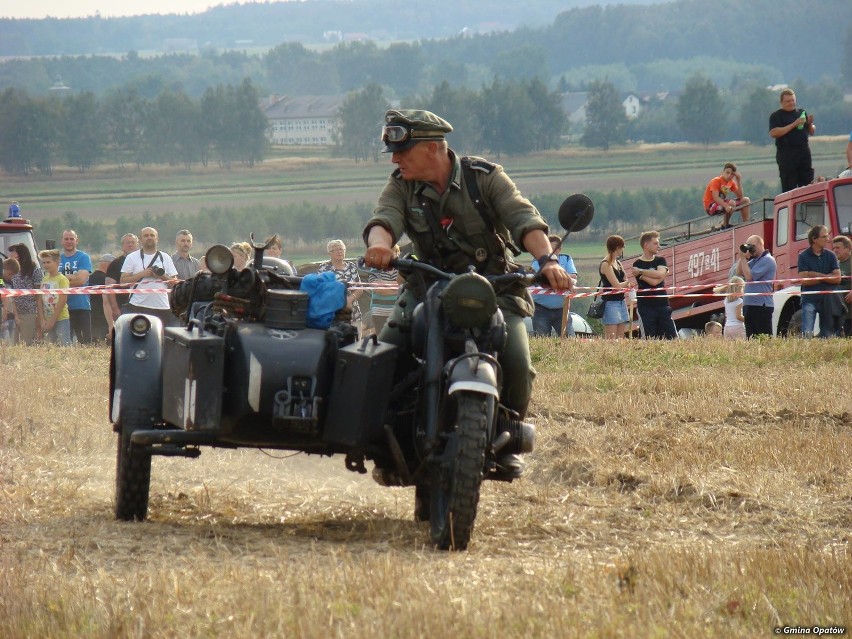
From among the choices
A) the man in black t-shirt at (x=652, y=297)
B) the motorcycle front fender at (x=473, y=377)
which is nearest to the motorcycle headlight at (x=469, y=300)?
the motorcycle front fender at (x=473, y=377)

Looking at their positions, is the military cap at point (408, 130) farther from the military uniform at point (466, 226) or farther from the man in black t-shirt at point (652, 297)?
the man in black t-shirt at point (652, 297)

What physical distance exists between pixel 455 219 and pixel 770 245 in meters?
17.5

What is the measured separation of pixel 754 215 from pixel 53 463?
1827cm

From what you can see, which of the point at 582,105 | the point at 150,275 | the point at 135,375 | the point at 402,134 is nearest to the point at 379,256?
the point at 402,134

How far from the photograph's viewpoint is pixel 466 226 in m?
6.79

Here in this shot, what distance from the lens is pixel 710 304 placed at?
78.8 feet

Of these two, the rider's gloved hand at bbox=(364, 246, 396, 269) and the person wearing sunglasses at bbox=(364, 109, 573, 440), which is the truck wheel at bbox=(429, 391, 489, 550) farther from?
the rider's gloved hand at bbox=(364, 246, 396, 269)

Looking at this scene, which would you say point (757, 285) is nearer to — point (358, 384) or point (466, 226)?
point (466, 226)

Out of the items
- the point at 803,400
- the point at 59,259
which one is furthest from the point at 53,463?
the point at 59,259

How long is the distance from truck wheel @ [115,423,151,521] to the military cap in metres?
1.93

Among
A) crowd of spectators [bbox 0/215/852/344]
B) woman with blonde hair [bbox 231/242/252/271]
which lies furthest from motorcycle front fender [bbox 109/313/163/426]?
crowd of spectators [bbox 0/215/852/344]

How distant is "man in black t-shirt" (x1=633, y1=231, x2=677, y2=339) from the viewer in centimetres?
1750

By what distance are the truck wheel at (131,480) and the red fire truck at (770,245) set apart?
1170cm

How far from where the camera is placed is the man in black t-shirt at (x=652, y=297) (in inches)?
689
